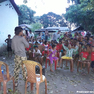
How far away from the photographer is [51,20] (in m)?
43.8

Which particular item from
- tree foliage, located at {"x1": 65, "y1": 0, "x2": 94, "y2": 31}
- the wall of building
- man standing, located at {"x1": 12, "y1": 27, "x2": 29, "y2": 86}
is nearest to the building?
the wall of building

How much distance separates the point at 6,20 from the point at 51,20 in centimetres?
3546

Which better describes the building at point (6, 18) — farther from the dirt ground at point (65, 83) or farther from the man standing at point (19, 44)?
→ the dirt ground at point (65, 83)

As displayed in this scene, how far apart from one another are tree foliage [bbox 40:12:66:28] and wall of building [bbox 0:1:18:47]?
106 feet

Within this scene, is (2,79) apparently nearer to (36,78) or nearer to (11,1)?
(36,78)

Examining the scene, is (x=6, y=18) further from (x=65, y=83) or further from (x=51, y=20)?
(x=51, y=20)

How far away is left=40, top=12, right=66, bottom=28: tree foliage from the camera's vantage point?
4250 centimetres

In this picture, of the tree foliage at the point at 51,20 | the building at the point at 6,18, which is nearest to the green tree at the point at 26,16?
the tree foliage at the point at 51,20

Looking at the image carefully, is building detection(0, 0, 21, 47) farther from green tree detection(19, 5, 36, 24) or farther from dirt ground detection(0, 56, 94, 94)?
green tree detection(19, 5, 36, 24)

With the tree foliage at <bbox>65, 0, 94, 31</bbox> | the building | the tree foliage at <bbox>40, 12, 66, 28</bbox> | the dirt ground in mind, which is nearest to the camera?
the dirt ground

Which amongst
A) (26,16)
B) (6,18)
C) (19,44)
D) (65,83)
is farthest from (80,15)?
(26,16)

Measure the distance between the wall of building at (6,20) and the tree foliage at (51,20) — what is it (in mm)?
32329

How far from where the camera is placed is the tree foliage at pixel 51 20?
42500 millimetres

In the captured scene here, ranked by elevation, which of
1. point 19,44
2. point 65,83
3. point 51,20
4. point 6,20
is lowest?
point 65,83
